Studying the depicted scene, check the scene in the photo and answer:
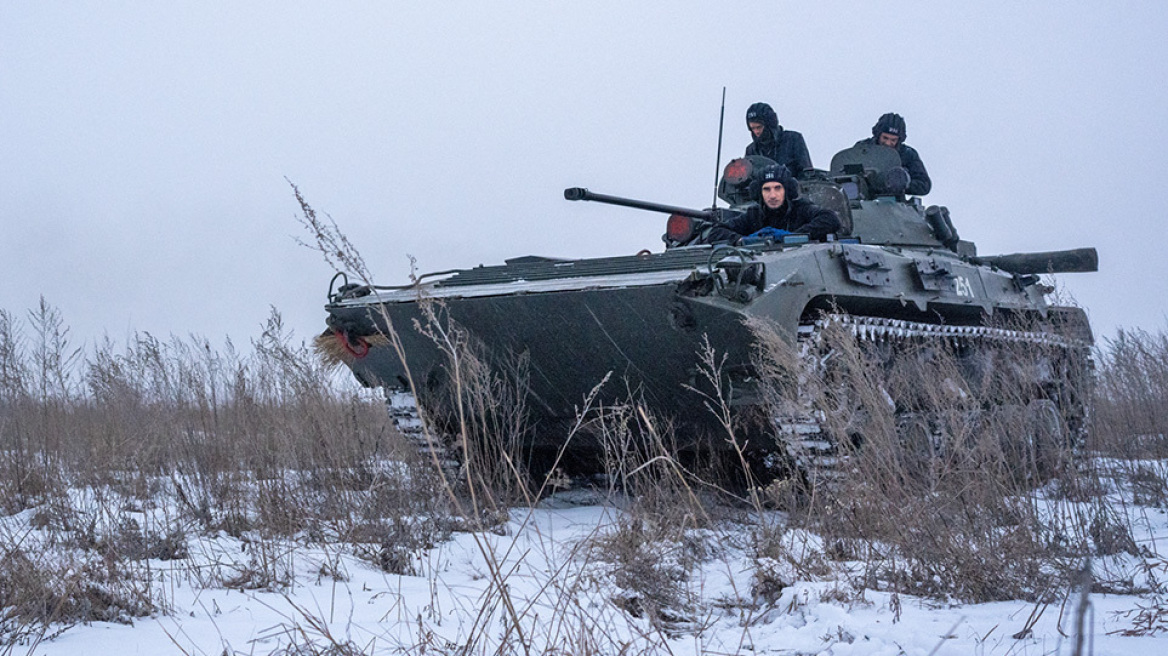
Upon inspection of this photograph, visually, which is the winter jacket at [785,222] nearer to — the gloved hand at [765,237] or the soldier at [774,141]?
the gloved hand at [765,237]

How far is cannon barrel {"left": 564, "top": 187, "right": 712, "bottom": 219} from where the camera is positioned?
746cm

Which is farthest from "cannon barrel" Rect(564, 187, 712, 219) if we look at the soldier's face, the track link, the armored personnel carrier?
the track link

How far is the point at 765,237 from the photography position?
22.5 feet

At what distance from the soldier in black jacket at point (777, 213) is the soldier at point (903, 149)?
2113 mm

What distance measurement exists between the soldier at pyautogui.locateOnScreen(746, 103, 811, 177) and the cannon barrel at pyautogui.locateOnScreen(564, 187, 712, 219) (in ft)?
4.46

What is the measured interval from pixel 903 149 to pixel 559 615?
6.97 metres

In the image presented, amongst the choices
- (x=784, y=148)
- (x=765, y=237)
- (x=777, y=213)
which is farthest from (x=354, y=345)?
(x=784, y=148)

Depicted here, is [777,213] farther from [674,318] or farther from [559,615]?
[559,615]

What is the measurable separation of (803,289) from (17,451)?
4229 mm

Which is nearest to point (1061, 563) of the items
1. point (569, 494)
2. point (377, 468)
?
point (377, 468)

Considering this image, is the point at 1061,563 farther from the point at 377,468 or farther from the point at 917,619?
the point at 377,468

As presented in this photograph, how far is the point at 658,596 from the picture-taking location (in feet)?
12.9

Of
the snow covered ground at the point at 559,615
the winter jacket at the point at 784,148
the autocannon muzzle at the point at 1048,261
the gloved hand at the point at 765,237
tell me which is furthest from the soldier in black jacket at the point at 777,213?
the snow covered ground at the point at 559,615

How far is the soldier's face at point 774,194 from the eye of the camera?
24.7 feet
